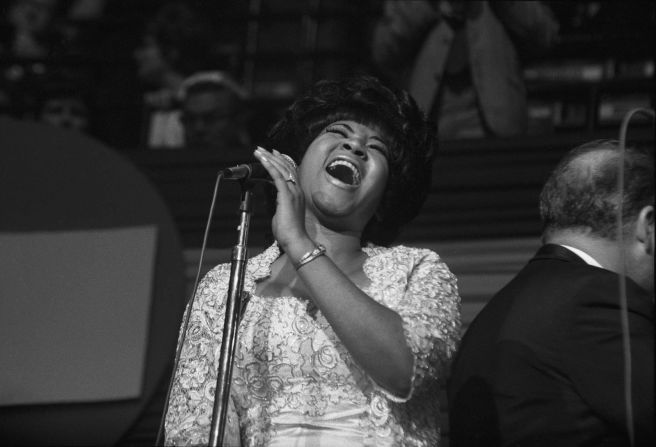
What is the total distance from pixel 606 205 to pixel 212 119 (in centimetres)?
205

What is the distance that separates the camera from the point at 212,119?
4.10m

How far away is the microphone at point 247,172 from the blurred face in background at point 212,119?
2052 millimetres

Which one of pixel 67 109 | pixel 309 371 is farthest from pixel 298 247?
pixel 67 109

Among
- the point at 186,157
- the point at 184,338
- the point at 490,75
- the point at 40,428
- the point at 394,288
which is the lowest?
the point at 40,428

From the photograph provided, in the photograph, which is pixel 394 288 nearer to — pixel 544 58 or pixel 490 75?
pixel 490 75

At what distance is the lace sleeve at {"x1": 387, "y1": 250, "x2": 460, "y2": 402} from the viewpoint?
6.80 feet

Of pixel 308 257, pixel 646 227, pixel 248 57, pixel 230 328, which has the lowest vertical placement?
pixel 230 328

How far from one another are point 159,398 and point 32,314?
474 mm

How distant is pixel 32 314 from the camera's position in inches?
130

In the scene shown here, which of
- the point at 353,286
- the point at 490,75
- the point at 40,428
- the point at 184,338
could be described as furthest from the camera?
the point at 490,75

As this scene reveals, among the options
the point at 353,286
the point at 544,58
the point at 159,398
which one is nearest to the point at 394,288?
the point at 353,286

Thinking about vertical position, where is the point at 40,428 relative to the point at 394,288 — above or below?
below

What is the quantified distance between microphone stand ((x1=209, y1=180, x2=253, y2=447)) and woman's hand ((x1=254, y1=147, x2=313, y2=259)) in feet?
0.20

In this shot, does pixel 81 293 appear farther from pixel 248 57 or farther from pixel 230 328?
pixel 248 57
